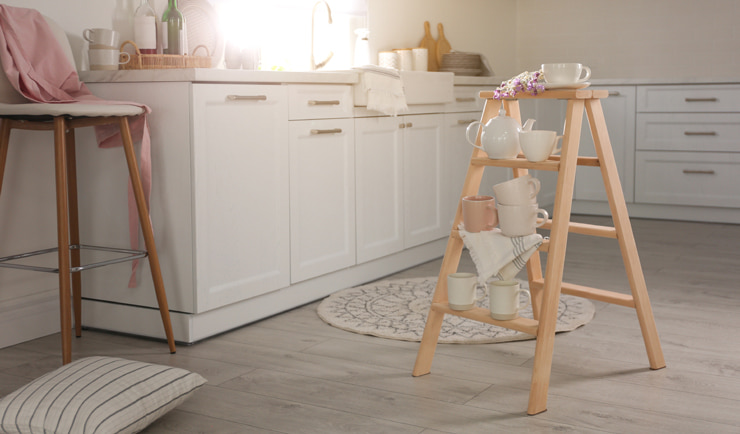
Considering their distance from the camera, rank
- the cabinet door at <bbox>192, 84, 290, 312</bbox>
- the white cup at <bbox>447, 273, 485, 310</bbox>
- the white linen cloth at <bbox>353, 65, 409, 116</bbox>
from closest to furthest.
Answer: the white cup at <bbox>447, 273, 485, 310</bbox>, the cabinet door at <bbox>192, 84, 290, 312</bbox>, the white linen cloth at <bbox>353, 65, 409, 116</bbox>

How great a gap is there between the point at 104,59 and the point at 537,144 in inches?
62.8

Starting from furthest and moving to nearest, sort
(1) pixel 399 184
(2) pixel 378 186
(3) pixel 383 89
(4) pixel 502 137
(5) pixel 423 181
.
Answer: (5) pixel 423 181
(1) pixel 399 184
(2) pixel 378 186
(3) pixel 383 89
(4) pixel 502 137

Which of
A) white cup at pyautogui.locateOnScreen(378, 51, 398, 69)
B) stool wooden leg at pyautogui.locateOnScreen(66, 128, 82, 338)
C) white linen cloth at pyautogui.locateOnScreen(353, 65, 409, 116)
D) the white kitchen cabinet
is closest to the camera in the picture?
stool wooden leg at pyautogui.locateOnScreen(66, 128, 82, 338)

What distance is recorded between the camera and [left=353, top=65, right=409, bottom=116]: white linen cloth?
334cm

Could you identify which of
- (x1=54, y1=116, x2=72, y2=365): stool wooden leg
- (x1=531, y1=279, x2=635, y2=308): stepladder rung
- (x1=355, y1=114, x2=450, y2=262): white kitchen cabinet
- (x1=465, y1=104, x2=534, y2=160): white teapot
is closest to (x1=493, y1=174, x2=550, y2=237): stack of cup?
(x1=465, y1=104, x2=534, y2=160): white teapot

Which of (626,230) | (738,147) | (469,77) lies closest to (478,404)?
(626,230)

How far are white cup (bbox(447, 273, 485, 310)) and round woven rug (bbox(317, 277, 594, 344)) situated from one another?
42cm

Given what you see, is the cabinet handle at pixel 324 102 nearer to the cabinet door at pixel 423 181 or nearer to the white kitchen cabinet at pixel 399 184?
the white kitchen cabinet at pixel 399 184

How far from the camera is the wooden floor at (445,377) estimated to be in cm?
196

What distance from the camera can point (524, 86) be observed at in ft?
7.01

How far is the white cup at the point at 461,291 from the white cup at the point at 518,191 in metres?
0.25

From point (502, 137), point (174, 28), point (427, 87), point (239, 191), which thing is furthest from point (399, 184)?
point (502, 137)

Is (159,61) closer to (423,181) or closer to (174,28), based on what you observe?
(174,28)

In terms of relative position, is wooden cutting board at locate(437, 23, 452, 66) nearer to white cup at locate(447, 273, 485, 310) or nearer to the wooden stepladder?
the wooden stepladder
